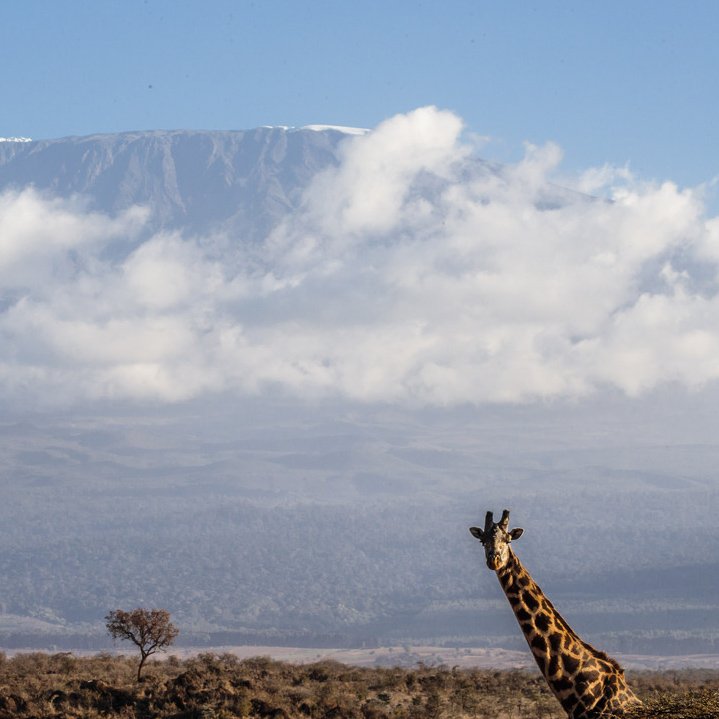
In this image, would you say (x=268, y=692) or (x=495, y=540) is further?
(x=268, y=692)

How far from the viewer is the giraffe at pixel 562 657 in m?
17.9

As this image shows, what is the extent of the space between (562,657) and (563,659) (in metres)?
0.03

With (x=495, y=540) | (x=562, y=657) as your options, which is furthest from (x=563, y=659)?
(x=495, y=540)

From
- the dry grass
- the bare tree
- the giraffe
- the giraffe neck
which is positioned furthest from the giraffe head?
the bare tree

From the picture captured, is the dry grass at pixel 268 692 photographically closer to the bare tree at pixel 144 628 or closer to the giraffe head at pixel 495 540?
the bare tree at pixel 144 628

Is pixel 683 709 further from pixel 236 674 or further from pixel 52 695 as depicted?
pixel 236 674

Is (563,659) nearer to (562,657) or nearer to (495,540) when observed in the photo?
(562,657)

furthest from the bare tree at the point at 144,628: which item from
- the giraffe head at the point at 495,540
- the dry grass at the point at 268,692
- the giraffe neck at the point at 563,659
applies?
the giraffe head at the point at 495,540

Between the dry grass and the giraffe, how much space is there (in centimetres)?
1108

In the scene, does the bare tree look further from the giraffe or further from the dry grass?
the giraffe

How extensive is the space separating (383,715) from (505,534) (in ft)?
57.4

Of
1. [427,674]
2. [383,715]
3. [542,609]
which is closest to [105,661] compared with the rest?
[427,674]

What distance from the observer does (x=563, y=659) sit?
18.1 m

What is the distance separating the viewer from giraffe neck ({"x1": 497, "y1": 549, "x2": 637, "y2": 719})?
1792cm
